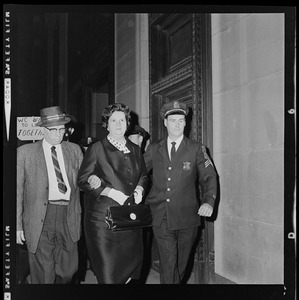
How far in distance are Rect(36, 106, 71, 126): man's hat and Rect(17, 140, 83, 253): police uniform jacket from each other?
0.20 meters

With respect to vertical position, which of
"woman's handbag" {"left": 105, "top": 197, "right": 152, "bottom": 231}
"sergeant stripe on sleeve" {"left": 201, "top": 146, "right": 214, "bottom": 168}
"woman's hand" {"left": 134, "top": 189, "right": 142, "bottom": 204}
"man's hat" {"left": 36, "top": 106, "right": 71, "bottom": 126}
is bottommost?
"woman's handbag" {"left": 105, "top": 197, "right": 152, "bottom": 231}

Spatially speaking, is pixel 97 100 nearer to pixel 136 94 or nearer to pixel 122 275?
pixel 136 94

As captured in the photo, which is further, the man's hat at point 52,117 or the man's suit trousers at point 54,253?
the man's hat at point 52,117

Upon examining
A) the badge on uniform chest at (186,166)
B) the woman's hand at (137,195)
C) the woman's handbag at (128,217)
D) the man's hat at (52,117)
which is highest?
the man's hat at (52,117)

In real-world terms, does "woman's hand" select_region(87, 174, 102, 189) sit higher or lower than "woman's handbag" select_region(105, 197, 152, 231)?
higher

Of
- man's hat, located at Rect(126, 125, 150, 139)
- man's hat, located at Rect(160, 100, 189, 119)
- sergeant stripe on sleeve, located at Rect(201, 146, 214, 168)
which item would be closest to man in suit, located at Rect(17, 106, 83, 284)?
man's hat, located at Rect(126, 125, 150, 139)

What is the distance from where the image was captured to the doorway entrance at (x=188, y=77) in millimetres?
4168

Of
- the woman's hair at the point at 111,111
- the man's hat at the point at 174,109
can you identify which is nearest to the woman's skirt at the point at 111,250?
the woman's hair at the point at 111,111

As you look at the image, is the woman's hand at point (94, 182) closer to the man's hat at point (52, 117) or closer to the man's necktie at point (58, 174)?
the man's necktie at point (58, 174)

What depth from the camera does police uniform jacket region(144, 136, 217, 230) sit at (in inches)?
147

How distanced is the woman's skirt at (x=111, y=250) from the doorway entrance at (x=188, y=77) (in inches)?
26.0

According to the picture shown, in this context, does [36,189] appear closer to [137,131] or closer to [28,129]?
[28,129]

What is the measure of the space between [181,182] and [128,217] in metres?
0.60

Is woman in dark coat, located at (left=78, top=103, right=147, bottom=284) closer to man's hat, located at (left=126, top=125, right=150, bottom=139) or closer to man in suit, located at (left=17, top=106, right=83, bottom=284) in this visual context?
man in suit, located at (left=17, top=106, right=83, bottom=284)
